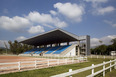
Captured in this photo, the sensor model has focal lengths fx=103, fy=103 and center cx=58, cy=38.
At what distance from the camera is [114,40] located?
252 feet

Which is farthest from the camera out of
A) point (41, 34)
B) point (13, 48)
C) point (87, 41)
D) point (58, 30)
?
point (13, 48)

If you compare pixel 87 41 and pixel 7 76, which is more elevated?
pixel 87 41

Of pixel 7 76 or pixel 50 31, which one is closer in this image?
pixel 7 76

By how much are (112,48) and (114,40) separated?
817 cm

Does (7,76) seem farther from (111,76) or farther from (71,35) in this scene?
(71,35)

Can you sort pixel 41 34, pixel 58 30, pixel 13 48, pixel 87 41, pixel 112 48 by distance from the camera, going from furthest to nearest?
pixel 13 48, pixel 112 48, pixel 41 34, pixel 87 41, pixel 58 30

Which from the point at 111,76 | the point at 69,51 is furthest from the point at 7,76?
the point at 69,51

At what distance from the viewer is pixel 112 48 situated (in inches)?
2842

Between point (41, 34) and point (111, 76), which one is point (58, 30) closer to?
point (41, 34)

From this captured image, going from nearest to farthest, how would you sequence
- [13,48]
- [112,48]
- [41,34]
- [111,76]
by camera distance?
[111,76] < [41,34] < [112,48] < [13,48]

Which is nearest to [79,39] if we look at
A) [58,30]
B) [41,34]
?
[58,30]

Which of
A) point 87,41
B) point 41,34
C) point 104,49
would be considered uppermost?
point 41,34

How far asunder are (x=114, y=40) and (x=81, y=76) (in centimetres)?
7940

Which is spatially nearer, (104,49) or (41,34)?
(41,34)
